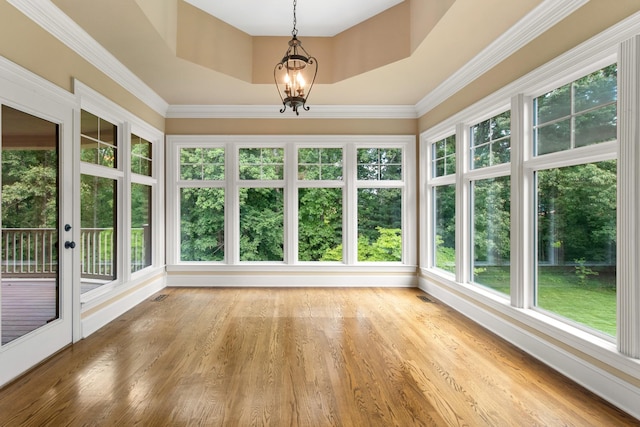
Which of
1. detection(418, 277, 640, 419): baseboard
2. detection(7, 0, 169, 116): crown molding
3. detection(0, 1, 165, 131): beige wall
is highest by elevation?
detection(7, 0, 169, 116): crown molding

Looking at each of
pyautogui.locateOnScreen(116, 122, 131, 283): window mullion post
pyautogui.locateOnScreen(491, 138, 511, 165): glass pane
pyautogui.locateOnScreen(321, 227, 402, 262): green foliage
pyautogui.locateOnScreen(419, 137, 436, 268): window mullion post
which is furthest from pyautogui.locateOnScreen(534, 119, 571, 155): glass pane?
pyautogui.locateOnScreen(116, 122, 131, 283): window mullion post

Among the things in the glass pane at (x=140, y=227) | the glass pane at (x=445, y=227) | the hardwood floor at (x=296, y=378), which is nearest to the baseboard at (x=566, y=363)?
the hardwood floor at (x=296, y=378)

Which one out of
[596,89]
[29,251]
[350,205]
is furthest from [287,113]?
[596,89]

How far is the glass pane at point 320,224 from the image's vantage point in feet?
17.7

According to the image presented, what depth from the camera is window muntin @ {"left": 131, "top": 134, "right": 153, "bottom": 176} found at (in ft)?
14.4

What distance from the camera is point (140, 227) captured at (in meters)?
4.61

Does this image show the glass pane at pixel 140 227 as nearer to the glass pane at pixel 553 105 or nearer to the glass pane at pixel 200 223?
the glass pane at pixel 200 223

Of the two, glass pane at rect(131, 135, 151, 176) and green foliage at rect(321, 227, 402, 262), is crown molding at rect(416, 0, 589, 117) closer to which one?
green foliage at rect(321, 227, 402, 262)

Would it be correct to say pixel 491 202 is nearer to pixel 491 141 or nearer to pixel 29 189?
pixel 491 141

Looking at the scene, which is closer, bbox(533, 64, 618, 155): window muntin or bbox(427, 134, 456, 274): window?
bbox(533, 64, 618, 155): window muntin

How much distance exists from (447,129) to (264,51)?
2.65m

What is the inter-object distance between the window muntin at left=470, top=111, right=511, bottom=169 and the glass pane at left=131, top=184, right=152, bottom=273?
4.48 meters


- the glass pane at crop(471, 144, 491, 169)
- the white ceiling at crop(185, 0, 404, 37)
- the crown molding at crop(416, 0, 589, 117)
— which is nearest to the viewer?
the crown molding at crop(416, 0, 589, 117)

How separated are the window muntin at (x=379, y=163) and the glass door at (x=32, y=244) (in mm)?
3941
